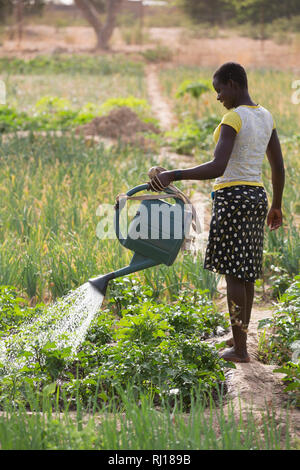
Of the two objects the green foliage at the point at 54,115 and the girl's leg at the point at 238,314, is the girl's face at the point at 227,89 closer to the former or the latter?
the girl's leg at the point at 238,314

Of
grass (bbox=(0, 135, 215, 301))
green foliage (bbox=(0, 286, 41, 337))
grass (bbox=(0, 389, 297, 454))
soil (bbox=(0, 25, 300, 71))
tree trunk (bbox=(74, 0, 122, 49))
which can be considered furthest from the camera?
tree trunk (bbox=(74, 0, 122, 49))

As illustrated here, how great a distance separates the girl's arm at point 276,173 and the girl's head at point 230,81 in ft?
0.91

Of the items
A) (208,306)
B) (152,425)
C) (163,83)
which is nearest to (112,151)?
(208,306)

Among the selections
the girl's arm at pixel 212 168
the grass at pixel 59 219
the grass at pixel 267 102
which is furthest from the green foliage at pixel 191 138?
the girl's arm at pixel 212 168

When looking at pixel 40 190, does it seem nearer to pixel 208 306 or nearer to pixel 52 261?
pixel 52 261

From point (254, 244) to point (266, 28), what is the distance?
41155mm

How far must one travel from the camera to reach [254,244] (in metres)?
2.74

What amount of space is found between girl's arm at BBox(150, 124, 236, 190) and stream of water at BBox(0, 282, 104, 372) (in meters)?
0.56

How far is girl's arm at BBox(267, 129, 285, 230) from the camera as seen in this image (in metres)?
2.80

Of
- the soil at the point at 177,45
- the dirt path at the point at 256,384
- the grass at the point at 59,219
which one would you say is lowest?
the dirt path at the point at 256,384

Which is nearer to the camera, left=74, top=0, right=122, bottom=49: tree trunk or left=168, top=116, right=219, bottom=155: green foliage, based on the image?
left=168, top=116, right=219, bottom=155: green foliage

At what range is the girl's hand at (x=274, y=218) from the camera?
3.04 metres

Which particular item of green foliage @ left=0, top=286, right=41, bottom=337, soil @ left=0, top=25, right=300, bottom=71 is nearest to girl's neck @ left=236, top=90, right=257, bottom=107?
green foliage @ left=0, top=286, right=41, bottom=337

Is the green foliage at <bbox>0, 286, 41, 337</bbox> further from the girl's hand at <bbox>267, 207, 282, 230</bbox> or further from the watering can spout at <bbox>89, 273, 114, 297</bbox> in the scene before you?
the girl's hand at <bbox>267, 207, 282, 230</bbox>
